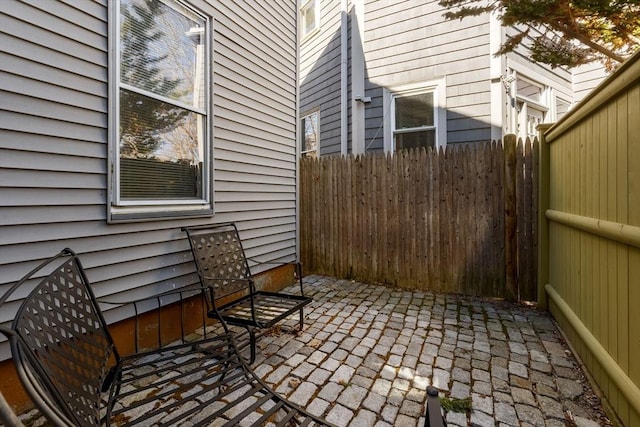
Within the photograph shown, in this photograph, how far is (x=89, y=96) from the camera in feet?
7.31

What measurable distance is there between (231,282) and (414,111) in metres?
4.39

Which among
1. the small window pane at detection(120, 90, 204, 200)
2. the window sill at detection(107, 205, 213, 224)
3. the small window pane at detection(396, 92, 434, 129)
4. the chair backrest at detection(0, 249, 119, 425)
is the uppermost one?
the small window pane at detection(396, 92, 434, 129)

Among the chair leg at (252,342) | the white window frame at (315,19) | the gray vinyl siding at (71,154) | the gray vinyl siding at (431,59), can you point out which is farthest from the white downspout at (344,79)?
the chair leg at (252,342)

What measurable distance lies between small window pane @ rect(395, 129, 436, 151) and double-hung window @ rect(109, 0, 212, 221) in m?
3.64

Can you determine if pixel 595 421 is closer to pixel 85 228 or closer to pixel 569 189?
pixel 569 189

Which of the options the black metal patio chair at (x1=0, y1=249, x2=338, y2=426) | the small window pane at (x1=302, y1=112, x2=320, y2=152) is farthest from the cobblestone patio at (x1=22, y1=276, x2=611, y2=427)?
the small window pane at (x1=302, y1=112, x2=320, y2=152)

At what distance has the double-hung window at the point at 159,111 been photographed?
2438 millimetres

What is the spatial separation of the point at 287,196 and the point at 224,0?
2.46m

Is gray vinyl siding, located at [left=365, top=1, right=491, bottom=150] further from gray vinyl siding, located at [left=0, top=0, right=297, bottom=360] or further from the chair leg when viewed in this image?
the chair leg

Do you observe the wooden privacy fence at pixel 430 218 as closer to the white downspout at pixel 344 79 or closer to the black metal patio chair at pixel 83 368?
the white downspout at pixel 344 79

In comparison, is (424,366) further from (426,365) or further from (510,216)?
(510,216)

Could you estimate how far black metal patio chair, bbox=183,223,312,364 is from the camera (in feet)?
8.66

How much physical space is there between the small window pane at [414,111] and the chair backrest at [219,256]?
378 centimetres

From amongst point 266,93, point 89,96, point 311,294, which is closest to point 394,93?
point 266,93
